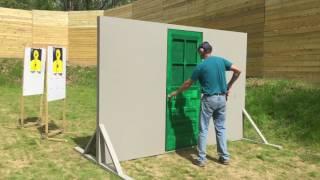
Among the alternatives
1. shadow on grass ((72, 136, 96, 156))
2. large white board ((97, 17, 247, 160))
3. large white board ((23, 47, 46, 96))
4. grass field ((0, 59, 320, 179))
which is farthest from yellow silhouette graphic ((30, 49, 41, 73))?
large white board ((97, 17, 247, 160))

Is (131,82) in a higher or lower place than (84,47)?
lower

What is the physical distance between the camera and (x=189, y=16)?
44.0 ft

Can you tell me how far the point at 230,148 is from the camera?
6379 mm

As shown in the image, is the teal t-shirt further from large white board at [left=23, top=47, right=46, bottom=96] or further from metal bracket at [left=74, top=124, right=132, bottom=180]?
large white board at [left=23, top=47, right=46, bottom=96]

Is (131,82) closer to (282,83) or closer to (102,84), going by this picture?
(102,84)

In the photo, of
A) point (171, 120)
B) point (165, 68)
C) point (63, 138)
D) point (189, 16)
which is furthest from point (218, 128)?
point (189, 16)

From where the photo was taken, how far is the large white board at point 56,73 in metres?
6.71

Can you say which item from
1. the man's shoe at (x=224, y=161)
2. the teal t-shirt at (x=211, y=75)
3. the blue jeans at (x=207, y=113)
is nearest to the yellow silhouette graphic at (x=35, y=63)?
the teal t-shirt at (x=211, y=75)

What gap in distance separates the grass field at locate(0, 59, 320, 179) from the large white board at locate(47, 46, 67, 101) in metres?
0.77

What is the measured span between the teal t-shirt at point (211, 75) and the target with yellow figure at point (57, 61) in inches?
111

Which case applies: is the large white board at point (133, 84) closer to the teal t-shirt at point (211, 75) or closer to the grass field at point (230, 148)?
the grass field at point (230, 148)

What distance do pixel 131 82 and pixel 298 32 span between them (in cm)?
516

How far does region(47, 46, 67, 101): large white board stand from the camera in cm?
671

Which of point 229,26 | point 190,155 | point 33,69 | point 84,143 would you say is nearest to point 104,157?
point 84,143
